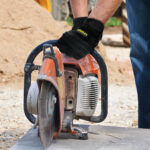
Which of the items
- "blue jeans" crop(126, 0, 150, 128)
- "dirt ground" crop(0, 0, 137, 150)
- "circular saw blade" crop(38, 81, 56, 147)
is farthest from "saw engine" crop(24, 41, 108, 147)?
"dirt ground" crop(0, 0, 137, 150)

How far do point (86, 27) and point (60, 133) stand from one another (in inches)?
23.2

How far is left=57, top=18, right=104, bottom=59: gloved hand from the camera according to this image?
1.82 meters

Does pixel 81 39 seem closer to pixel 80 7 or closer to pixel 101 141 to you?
pixel 80 7

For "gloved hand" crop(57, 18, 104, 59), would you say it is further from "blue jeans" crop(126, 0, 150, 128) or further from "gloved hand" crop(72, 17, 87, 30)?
"blue jeans" crop(126, 0, 150, 128)

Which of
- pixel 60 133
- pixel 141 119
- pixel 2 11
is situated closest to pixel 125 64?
pixel 2 11

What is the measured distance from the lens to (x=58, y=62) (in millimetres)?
1780

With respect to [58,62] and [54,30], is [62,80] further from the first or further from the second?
[54,30]

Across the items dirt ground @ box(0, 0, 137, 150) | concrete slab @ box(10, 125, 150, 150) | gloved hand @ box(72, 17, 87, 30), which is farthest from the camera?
dirt ground @ box(0, 0, 137, 150)

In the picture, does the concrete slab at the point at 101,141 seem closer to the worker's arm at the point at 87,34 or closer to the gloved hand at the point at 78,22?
the worker's arm at the point at 87,34

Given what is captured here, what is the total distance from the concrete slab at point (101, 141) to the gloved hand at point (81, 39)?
447mm

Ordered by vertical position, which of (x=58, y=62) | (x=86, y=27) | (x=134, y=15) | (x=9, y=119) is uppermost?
(x=134, y=15)

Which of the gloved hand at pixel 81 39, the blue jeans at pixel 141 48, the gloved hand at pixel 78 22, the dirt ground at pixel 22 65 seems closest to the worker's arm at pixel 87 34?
the gloved hand at pixel 81 39

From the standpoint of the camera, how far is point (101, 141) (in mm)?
1924

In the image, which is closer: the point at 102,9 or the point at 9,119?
the point at 102,9
